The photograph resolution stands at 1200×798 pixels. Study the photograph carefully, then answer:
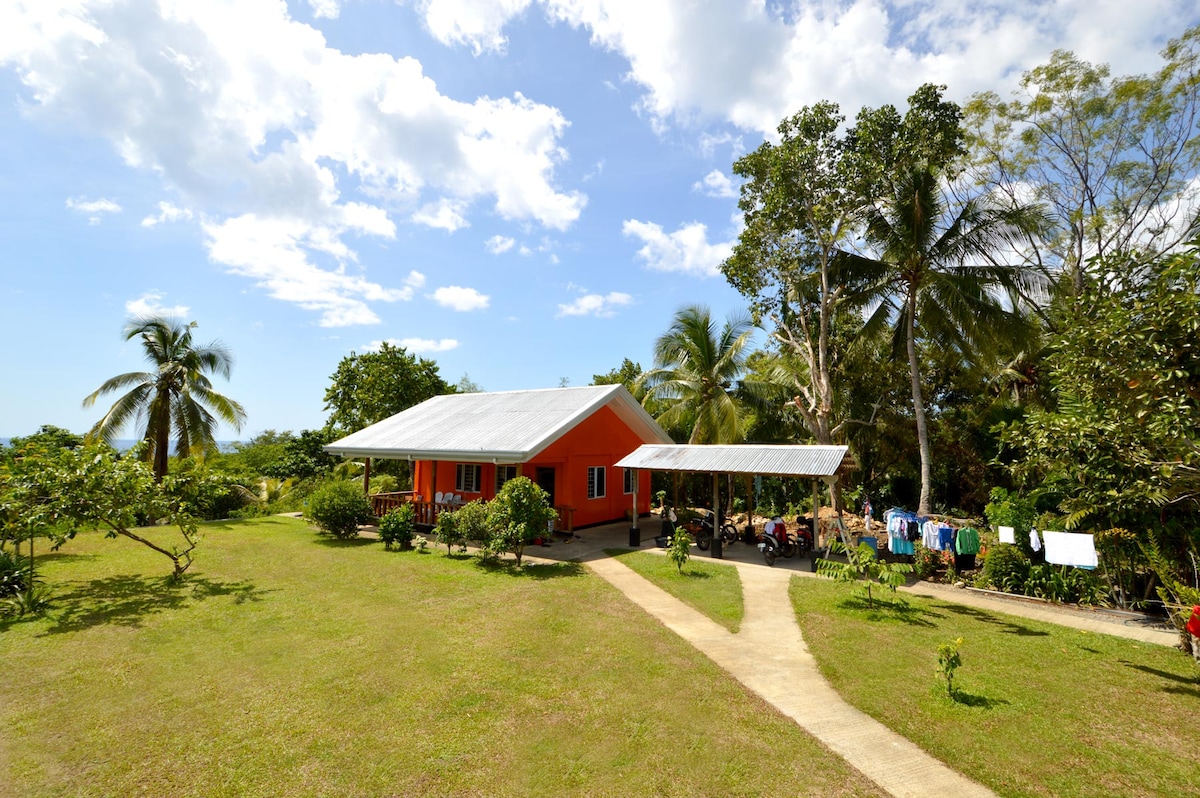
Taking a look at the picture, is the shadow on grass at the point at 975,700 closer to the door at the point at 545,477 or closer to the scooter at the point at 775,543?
the scooter at the point at 775,543

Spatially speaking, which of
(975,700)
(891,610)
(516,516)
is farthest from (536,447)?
(975,700)

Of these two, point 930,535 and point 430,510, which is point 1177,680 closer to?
point 930,535

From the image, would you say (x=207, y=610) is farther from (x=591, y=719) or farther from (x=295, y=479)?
(x=295, y=479)

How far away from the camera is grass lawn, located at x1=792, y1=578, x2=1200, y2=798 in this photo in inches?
189

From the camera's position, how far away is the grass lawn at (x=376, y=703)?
456cm

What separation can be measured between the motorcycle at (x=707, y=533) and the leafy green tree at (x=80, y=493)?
485 inches

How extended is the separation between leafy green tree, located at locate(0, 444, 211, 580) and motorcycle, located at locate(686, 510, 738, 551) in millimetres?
12323

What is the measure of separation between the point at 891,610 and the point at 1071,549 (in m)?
3.18

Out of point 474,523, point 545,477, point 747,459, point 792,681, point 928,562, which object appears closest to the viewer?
point 792,681

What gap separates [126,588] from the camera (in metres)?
10.6

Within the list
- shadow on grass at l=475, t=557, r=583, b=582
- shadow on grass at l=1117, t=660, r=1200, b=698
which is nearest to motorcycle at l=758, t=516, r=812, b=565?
shadow on grass at l=475, t=557, r=583, b=582

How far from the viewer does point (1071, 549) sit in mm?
9391

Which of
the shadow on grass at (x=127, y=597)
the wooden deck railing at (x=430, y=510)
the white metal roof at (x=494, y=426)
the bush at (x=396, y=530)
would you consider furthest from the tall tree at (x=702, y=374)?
the shadow on grass at (x=127, y=597)

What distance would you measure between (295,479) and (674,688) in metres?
27.3
